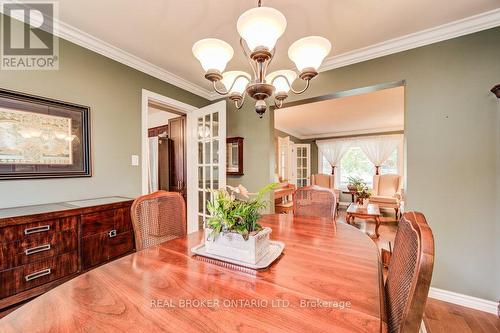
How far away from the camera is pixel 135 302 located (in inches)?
26.5

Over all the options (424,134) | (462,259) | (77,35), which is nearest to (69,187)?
(77,35)

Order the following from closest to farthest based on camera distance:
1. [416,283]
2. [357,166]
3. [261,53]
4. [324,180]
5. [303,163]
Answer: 1. [416,283]
2. [261,53]
3. [357,166]
4. [324,180]
5. [303,163]

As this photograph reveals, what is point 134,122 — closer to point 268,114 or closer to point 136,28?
point 136,28

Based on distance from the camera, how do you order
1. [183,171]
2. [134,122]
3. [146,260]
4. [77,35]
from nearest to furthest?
[146,260] → [77,35] → [134,122] → [183,171]

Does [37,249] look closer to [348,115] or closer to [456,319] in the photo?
[456,319]

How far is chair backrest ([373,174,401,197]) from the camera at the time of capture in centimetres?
535

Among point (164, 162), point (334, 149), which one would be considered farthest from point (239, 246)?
point (334, 149)

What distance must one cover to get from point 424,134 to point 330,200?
1031 millimetres

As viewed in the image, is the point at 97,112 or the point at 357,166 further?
the point at 357,166

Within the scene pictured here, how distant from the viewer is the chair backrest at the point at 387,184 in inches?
211

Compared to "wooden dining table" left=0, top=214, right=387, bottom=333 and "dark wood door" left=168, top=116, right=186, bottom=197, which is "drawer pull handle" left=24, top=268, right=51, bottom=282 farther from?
"dark wood door" left=168, top=116, right=186, bottom=197

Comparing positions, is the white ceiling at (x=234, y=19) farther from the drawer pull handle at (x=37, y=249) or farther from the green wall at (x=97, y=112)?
the drawer pull handle at (x=37, y=249)

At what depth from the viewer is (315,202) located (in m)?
1.99

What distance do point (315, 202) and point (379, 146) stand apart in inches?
198
